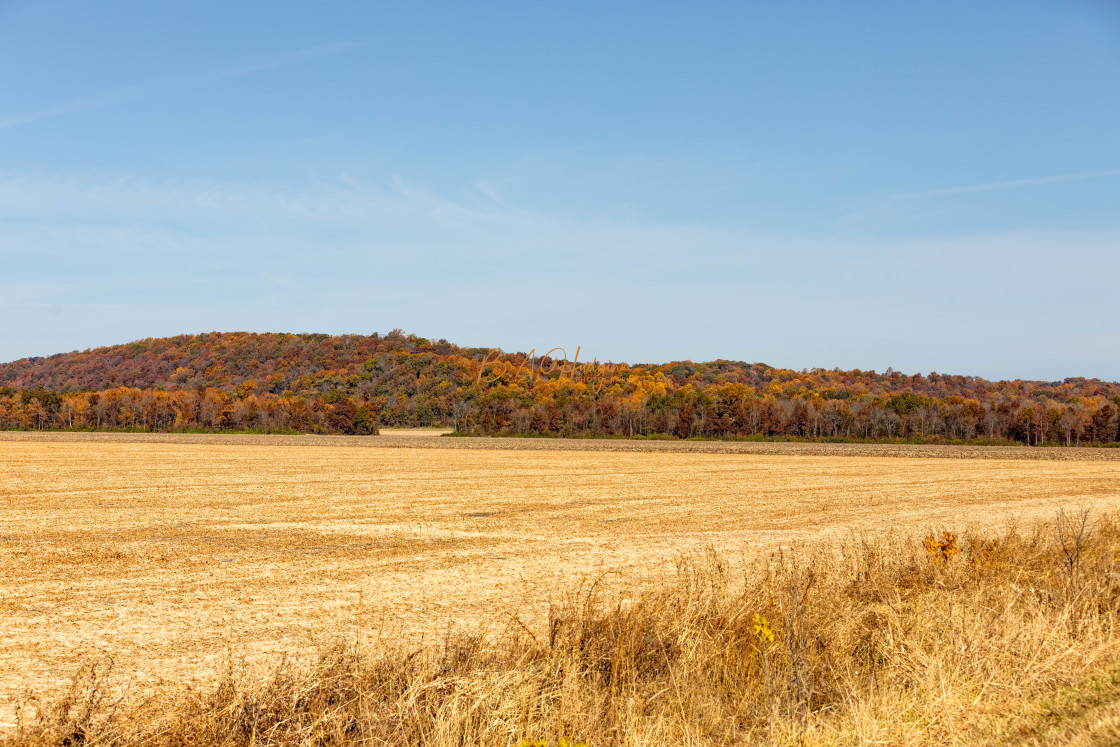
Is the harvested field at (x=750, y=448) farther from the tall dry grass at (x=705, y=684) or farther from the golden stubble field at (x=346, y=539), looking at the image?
the tall dry grass at (x=705, y=684)

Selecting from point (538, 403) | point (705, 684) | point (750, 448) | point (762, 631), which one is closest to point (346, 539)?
point (762, 631)

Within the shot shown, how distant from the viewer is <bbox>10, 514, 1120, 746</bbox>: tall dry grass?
6691mm

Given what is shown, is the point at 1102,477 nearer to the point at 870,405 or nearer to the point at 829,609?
the point at 829,609

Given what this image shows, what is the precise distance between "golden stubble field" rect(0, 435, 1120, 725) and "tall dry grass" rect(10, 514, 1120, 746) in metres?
1.01

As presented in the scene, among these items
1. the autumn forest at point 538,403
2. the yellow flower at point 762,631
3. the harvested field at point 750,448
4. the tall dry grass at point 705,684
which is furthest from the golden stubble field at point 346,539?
the autumn forest at point 538,403

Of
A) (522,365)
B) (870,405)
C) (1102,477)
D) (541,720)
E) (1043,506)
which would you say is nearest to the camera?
(541,720)

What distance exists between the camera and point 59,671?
30.1ft

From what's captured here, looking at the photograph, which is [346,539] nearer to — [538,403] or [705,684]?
[705,684]

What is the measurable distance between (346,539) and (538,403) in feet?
392

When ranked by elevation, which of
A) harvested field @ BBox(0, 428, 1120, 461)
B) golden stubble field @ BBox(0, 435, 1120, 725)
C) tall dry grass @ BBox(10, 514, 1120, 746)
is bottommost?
harvested field @ BBox(0, 428, 1120, 461)

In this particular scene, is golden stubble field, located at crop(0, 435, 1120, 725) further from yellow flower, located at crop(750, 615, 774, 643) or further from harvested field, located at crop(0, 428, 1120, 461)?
harvested field, located at crop(0, 428, 1120, 461)

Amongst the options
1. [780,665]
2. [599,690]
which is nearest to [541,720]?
[599,690]

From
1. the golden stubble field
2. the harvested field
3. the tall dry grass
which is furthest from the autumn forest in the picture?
the tall dry grass

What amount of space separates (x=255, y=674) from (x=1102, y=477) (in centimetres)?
4839
